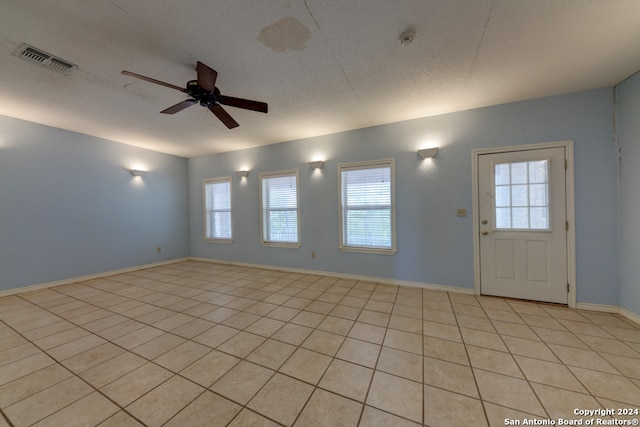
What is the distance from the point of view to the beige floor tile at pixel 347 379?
1.53 m

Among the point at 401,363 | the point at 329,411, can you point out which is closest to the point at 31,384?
the point at 329,411

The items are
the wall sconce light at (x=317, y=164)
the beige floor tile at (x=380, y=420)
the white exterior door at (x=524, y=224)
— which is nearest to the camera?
the beige floor tile at (x=380, y=420)

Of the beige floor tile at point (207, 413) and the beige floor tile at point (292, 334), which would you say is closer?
the beige floor tile at point (207, 413)

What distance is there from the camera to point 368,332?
227 centimetres

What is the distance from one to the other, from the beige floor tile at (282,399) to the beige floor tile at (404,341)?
920 millimetres

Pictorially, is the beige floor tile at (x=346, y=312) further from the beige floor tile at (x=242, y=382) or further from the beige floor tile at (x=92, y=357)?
the beige floor tile at (x=92, y=357)

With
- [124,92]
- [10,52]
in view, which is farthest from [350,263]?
[10,52]

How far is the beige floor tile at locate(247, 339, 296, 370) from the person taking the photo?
183cm

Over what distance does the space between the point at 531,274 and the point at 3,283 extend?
25.4 feet

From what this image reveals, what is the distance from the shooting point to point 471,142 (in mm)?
3221

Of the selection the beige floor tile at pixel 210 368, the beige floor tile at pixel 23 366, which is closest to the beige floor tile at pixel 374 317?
the beige floor tile at pixel 210 368

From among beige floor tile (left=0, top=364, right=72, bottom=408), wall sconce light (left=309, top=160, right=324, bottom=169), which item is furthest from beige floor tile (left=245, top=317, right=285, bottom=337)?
wall sconce light (left=309, top=160, right=324, bottom=169)

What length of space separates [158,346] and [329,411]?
174cm

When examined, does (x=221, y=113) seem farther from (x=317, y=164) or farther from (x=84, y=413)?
(x=84, y=413)
